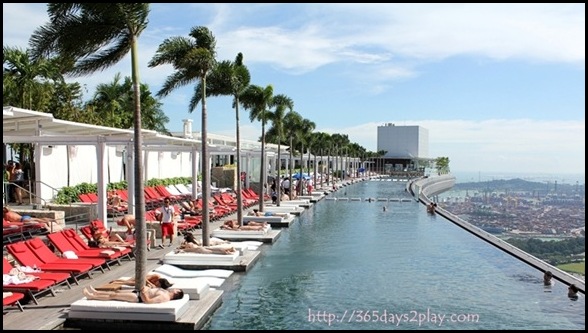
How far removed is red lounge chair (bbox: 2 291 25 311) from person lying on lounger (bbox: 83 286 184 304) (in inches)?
37.4

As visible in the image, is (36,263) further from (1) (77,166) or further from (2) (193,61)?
(1) (77,166)

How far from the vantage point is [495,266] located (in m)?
14.6

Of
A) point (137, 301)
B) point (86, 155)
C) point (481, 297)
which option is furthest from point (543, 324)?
point (86, 155)

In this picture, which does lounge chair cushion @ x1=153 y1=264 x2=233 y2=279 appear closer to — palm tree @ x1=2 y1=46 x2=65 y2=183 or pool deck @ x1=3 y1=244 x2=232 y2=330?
pool deck @ x1=3 y1=244 x2=232 y2=330

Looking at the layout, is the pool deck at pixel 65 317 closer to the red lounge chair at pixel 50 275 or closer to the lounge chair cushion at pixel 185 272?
the red lounge chair at pixel 50 275

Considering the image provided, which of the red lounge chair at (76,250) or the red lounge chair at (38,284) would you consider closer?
the red lounge chair at (38,284)

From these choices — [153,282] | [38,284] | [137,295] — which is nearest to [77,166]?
[38,284]

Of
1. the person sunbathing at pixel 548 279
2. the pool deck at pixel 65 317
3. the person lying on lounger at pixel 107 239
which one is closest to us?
the pool deck at pixel 65 317

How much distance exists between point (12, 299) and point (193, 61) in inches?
287

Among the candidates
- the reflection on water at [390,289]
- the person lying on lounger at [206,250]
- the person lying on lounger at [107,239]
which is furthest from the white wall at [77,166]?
the reflection on water at [390,289]

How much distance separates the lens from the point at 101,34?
9039 millimetres

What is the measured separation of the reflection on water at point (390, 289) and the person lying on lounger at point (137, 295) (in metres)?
0.81

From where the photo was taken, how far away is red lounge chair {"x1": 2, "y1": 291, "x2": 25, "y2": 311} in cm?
823

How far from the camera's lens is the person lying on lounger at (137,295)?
8539 mm
